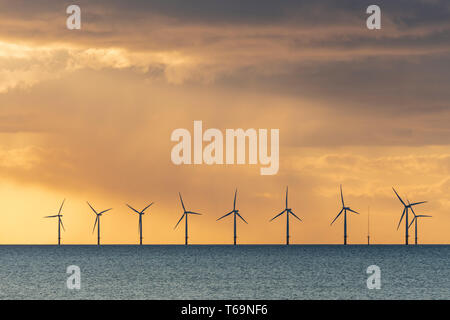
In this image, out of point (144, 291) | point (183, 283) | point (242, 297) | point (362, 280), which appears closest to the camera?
point (242, 297)

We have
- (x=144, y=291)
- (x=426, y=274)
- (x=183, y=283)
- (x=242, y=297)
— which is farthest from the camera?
(x=426, y=274)

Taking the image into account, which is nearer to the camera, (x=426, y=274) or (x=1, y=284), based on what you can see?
(x=1, y=284)

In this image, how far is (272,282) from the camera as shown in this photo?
383 feet
